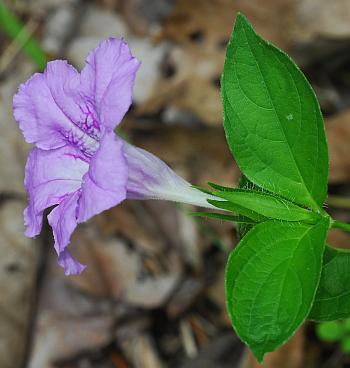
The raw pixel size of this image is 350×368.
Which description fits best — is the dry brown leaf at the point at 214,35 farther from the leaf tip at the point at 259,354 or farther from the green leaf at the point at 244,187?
the leaf tip at the point at 259,354

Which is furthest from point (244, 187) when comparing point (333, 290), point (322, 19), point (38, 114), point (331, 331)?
point (322, 19)

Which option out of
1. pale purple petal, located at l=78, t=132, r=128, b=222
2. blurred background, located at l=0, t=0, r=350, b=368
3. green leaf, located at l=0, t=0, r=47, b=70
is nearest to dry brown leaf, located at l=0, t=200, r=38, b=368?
blurred background, located at l=0, t=0, r=350, b=368

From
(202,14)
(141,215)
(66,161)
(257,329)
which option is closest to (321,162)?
(257,329)

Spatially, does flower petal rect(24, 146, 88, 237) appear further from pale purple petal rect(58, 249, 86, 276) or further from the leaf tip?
the leaf tip

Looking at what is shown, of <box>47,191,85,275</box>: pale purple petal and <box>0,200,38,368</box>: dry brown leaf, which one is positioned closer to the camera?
<box>47,191,85,275</box>: pale purple petal

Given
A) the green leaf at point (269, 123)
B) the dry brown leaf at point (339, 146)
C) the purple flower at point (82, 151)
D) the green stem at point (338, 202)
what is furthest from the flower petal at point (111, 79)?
the dry brown leaf at point (339, 146)

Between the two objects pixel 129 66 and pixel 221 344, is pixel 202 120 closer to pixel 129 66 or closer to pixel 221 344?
pixel 221 344
